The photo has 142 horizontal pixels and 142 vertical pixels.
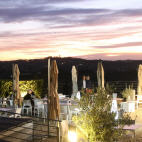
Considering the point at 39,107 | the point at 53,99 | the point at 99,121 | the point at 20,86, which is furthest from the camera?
the point at 20,86

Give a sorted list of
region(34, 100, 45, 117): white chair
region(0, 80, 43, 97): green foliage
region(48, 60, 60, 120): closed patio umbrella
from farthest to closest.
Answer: region(0, 80, 43, 97): green foliage
region(34, 100, 45, 117): white chair
region(48, 60, 60, 120): closed patio umbrella

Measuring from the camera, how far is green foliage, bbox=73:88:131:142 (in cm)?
694

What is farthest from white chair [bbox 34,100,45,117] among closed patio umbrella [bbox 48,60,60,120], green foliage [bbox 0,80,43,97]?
green foliage [bbox 0,80,43,97]

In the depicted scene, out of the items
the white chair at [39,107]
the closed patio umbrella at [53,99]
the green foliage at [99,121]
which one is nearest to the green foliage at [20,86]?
the white chair at [39,107]

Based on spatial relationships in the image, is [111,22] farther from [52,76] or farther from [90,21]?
[52,76]

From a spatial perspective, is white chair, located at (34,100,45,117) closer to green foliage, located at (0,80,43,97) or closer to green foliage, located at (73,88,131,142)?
green foliage, located at (0,80,43,97)

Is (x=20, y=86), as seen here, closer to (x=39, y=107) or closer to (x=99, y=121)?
(x=39, y=107)

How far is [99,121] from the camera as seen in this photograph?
275 inches

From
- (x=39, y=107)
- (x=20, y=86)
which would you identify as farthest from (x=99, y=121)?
(x=20, y=86)

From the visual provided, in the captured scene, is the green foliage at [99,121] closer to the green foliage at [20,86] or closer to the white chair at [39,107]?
the white chair at [39,107]

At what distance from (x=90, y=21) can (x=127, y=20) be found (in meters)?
2.33

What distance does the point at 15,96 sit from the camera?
1456 centimetres

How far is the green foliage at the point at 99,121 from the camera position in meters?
6.94

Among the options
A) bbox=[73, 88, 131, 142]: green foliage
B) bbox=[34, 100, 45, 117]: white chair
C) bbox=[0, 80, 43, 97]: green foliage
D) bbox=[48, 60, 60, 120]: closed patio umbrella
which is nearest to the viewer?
bbox=[73, 88, 131, 142]: green foliage
